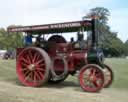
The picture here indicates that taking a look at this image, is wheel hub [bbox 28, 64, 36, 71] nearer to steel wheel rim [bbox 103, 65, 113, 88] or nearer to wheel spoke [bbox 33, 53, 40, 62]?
wheel spoke [bbox 33, 53, 40, 62]

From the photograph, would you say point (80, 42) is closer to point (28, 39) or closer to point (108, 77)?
point (108, 77)

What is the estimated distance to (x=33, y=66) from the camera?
12.3m

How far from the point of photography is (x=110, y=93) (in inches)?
428

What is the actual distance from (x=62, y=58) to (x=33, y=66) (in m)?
1.10

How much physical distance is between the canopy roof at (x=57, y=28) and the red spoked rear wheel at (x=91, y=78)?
4.49ft

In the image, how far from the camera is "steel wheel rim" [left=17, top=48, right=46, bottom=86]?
12.1 meters

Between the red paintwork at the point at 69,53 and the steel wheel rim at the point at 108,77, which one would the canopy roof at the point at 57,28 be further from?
the steel wheel rim at the point at 108,77

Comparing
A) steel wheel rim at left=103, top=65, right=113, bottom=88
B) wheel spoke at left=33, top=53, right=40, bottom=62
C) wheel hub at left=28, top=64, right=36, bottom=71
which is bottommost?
steel wheel rim at left=103, top=65, right=113, bottom=88

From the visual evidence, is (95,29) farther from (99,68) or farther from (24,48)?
(24,48)

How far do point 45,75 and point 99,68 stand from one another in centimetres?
190

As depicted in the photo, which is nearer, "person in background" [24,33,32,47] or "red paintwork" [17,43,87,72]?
"red paintwork" [17,43,87,72]

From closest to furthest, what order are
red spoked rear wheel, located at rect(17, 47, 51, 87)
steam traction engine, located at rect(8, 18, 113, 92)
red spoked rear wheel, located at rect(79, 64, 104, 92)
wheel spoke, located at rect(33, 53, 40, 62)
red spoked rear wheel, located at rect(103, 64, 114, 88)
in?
red spoked rear wheel, located at rect(79, 64, 104, 92) → steam traction engine, located at rect(8, 18, 113, 92) → red spoked rear wheel, located at rect(17, 47, 51, 87) → wheel spoke, located at rect(33, 53, 40, 62) → red spoked rear wheel, located at rect(103, 64, 114, 88)

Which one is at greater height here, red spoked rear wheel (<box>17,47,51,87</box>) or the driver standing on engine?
the driver standing on engine

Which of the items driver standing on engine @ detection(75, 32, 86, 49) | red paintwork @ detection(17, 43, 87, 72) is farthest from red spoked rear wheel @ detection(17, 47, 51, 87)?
driver standing on engine @ detection(75, 32, 86, 49)
